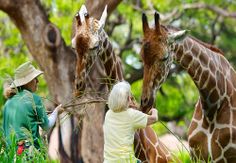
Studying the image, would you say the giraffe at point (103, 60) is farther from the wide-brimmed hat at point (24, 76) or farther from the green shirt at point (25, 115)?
the green shirt at point (25, 115)

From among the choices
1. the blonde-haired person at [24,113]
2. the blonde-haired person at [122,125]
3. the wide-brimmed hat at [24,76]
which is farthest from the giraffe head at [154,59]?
the wide-brimmed hat at [24,76]

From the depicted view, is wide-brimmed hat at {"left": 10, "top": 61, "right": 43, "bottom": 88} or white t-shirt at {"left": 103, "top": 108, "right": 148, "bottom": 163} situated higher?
wide-brimmed hat at {"left": 10, "top": 61, "right": 43, "bottom": 88}

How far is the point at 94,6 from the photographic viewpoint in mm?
12141

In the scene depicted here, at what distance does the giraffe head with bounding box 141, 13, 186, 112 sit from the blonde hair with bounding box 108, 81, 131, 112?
477mm

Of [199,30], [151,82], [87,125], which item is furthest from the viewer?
[199,30]

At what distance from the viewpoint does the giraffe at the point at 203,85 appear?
7082 mm

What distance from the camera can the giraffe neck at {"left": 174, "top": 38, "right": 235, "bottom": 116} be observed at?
733 cm

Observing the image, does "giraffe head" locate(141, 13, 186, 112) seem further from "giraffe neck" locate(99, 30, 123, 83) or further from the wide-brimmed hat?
"giraffe neck" locate(99, 30, 123, 83)

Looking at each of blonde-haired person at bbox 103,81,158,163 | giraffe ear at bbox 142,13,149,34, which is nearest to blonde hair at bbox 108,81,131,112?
blonde-haired person at bbox 103,81,158,163

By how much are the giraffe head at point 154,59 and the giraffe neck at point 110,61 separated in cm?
107

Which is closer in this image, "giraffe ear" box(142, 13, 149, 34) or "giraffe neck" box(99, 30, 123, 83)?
"giraffe ear" box(142, 13, 149, 34)

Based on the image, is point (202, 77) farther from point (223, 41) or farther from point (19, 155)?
point (223, 41)

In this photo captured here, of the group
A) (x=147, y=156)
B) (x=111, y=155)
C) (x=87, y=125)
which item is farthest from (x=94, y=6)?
(x=111, y=155)

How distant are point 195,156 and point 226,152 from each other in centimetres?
30
